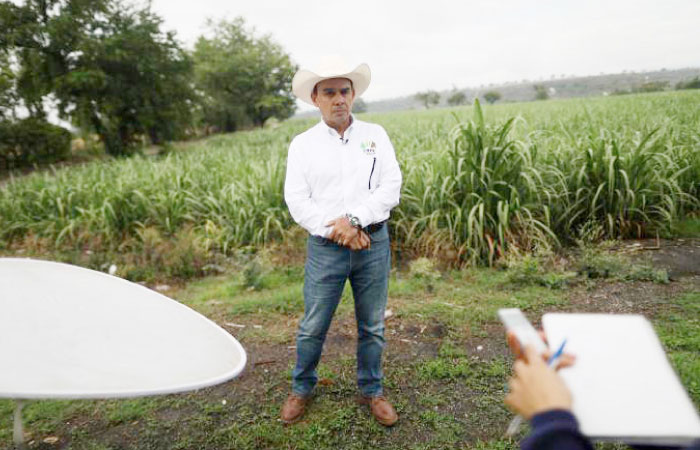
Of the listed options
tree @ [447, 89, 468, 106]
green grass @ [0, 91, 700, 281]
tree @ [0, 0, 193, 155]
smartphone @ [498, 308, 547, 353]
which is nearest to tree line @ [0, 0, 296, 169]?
tree @ [0, 0, 193, 155]

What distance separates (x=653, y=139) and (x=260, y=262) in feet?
13.5

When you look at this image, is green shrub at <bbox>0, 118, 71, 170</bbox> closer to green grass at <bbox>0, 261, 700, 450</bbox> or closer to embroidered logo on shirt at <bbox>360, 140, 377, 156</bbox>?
green grass at <bbox>0, 261, 700, 450</bbox>

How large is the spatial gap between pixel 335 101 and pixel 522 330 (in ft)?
4.54

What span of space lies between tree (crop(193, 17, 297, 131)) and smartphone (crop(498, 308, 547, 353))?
37939 mm

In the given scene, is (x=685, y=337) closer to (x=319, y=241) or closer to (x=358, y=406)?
(x=358, y=406)

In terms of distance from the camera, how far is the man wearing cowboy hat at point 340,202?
191 centimetres

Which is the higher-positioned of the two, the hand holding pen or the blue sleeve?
the hand holding pen

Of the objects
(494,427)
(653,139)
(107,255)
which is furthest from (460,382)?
(107,255)

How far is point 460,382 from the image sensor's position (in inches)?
93.0

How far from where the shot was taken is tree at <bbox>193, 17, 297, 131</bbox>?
3800 cm

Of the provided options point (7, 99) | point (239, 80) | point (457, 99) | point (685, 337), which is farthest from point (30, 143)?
point (457, 99)

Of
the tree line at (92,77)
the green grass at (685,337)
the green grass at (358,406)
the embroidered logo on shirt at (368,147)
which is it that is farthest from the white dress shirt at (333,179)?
the tree line at (92,77)

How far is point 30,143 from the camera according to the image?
14898mm

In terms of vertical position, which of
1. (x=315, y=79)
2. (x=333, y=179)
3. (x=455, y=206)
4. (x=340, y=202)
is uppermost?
(x=315, y=79)
